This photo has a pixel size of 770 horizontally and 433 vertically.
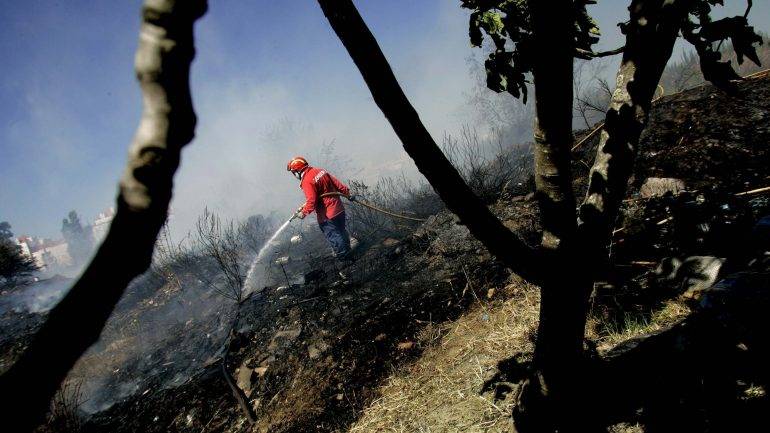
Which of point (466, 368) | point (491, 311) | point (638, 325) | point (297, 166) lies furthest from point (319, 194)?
point (638, 325)

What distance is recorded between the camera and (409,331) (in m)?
3.78

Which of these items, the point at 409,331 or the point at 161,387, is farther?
the point at 161,387

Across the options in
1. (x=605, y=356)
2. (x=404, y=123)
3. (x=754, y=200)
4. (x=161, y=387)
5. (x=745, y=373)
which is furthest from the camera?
(x=161, y=387)

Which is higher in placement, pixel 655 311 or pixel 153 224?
pixel 153 224

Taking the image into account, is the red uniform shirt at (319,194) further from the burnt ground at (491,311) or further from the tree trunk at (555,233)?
the tree trunk at (555,233)

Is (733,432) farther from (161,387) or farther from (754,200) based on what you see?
(161,387)

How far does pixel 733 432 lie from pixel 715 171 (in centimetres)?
377

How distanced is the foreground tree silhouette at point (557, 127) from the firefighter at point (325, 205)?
5.76 metres

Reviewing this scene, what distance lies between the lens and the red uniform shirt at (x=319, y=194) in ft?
24.0

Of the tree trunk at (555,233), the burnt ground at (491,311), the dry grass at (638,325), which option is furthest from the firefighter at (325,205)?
the tree trunk at (555,233)

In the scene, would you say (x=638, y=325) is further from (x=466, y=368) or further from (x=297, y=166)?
(x=297, y=166)

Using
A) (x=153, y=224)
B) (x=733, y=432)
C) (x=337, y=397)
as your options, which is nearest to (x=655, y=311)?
(x=733, y=432)

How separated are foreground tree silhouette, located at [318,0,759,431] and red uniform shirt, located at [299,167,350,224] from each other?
5.92 meters

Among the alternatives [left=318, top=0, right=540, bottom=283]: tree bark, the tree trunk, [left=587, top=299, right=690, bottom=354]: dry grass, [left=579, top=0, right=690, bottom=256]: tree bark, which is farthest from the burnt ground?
[left=318, top=0, right=540, bottom=283]: tree bark
